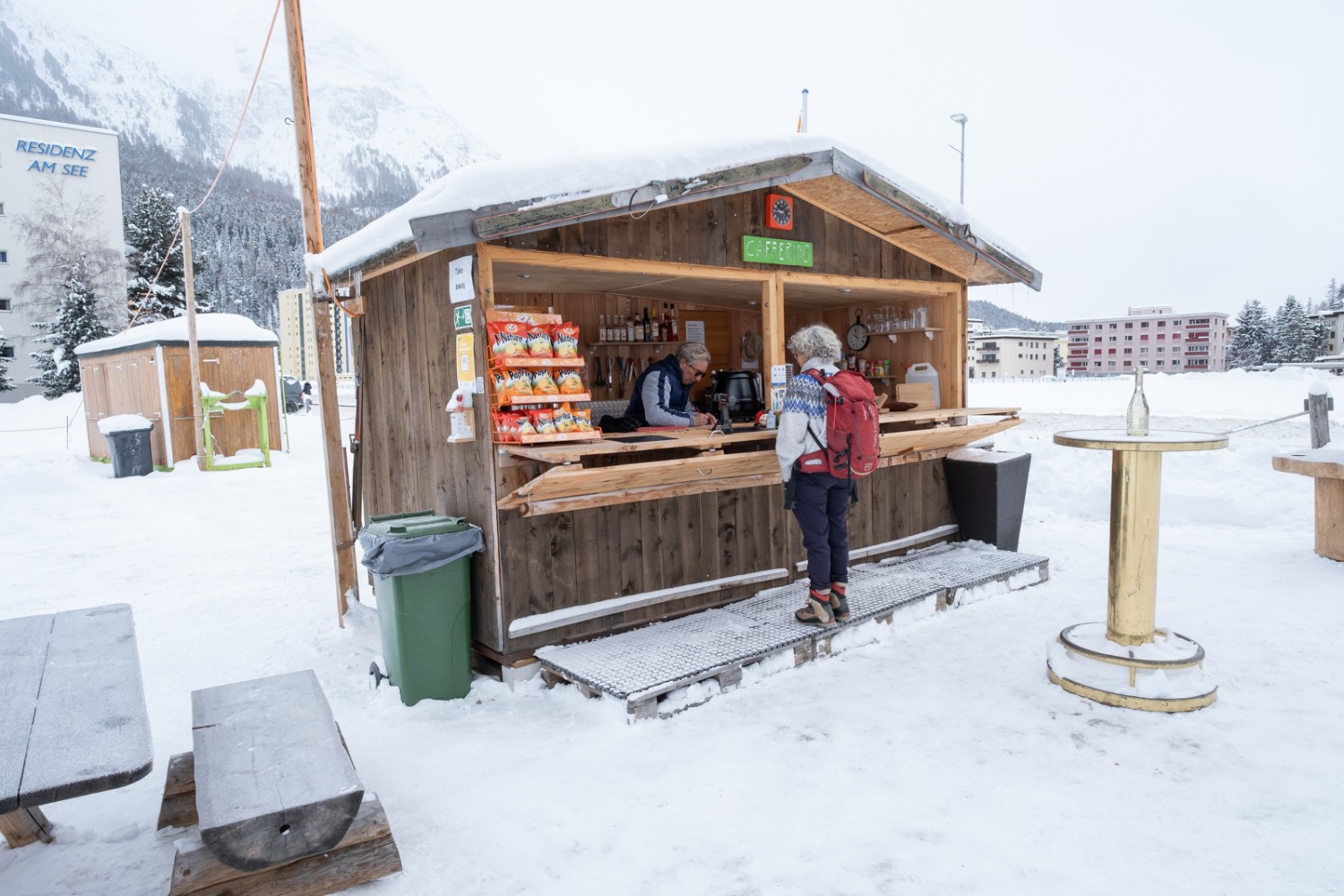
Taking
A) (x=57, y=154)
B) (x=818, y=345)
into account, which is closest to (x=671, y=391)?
(x=818, y=345)

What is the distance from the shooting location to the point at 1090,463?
10250 mm

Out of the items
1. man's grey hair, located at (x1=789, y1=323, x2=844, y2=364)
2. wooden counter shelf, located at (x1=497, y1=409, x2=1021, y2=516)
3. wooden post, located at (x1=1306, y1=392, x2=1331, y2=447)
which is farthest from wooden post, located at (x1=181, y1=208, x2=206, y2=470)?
wooden post, located at (x1=1306, y1=392, x2=1331, y2=447)

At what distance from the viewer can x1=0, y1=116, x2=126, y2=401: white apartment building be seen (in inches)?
1419

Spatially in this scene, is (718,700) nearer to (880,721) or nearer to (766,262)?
(880,721)

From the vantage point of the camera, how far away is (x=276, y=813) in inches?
95.3

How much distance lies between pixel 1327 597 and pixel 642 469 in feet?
17.0

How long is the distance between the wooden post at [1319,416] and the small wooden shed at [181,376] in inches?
645

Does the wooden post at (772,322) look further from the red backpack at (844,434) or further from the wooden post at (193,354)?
the wooden post at (193,354)

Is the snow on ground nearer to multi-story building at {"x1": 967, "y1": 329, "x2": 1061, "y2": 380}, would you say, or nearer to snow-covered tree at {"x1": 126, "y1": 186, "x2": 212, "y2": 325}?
snow-covered tree at {"x1": 126, "y1": 186, "x2": 212, "y2": 325}

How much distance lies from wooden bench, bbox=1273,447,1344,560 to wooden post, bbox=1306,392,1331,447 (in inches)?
59.6

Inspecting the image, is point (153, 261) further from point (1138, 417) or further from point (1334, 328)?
point (1334, 328)

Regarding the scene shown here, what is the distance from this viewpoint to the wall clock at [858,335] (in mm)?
7852

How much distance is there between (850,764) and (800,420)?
1.90 meters

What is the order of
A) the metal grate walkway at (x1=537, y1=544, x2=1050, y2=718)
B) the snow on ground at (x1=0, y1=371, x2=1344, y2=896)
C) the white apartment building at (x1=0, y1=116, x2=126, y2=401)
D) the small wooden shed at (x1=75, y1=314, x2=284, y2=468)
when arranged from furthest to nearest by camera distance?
the white apartment building at (x1=0, y1=116, x2=126, y2=401), the small wooden shed at (x1=75, y1=314, x2=284, y2=468), the metal grate walkway at (x1=537, y1=544, x2=1050, y2=718), the snow on ground at (x1=0, y1=371, x2=1344, y2=896)
